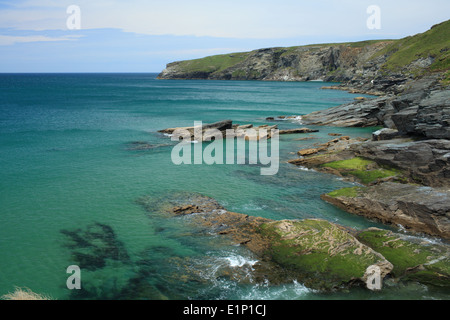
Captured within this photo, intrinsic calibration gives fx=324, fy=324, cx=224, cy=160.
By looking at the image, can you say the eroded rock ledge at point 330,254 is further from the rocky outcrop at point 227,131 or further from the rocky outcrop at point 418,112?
the rocky outcrop at point 227,131

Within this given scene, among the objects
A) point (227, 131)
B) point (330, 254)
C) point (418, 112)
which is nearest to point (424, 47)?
point (227, 131)

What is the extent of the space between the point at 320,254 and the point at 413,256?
→ 4995 mm

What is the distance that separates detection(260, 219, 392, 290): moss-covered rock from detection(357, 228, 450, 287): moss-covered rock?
117 cm

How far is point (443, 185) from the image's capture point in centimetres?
2784

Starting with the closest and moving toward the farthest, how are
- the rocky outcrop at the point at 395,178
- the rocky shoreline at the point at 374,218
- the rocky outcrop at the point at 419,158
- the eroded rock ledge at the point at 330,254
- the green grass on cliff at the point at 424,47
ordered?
1. the eroded rock ledge at the point at 330,254
2. the rocky shoreline at the point at 374,218
3. the rocky outcrop at the point at 395,178
4. the rocky outcrop at the point at 419,158
5. the green grass on cliff at the point at 424,47

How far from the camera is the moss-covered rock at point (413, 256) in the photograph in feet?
54.0

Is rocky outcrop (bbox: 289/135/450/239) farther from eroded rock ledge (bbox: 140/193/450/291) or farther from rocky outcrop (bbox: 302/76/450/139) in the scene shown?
eroded rock ledge (bbox: 140/193/450/291)

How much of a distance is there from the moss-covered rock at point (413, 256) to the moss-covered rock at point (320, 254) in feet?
3.85

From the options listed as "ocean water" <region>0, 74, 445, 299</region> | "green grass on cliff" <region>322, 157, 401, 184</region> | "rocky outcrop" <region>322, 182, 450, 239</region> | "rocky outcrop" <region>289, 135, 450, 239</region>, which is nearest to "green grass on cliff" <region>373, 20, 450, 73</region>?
"ocean water" <region>0, 74, 445, 299</region>

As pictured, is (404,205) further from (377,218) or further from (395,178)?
(395,178)

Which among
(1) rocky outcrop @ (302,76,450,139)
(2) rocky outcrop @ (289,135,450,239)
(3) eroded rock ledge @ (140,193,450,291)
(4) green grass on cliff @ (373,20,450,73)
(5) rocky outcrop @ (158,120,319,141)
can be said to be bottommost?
(3) eroded rock ledge @ (140,193,450,291)

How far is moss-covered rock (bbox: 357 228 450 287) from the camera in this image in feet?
54.0

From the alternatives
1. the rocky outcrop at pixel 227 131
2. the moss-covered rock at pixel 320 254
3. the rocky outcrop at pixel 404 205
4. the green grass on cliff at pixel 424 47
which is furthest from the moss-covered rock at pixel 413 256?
the green grass on cliff at pixel 424 47
